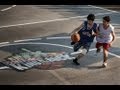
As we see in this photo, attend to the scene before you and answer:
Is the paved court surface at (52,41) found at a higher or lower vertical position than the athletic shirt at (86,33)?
lower

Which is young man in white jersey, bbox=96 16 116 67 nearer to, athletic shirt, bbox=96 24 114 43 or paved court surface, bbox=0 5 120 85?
athletic shirt, bbox=96 24 114 43

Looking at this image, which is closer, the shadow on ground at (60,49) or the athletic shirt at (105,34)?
the athletic shirt at (105,34)

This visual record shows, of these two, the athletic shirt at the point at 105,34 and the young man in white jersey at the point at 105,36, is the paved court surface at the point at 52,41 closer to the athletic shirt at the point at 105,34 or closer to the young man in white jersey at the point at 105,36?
the young man in white jersey at the point at 105,36

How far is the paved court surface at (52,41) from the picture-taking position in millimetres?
7379

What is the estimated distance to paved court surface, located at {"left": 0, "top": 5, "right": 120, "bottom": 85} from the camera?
7379 mm

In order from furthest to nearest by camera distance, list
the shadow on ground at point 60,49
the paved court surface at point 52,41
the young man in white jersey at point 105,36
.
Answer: the shadow on ground at point 60,49, the young man in white jersey at point 105,36, the paved court surface at point 52,41

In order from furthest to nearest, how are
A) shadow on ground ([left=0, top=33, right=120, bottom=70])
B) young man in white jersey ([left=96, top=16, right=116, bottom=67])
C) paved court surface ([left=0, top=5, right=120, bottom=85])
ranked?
shadow on ground ([left=0, top=33, right=120, bottom=70]) < young man in white jersey ([left=96, top=16, right=116, bottom=67]) < paved court surface ([left=0, top=5, right=120, bottom=85])

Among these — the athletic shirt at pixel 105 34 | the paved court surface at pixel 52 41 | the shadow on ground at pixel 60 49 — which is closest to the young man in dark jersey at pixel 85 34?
the athletic shirt at pixel 105 34

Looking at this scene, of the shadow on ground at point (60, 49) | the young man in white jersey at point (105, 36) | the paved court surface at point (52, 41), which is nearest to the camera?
the paved court surface at point (52, 41)

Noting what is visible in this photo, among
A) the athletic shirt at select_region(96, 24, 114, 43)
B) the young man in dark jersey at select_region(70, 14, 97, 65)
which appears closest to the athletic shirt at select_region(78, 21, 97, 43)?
the young man in dark jersey at select_region(70, 14, 97, 65)

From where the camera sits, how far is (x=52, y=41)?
436 inches

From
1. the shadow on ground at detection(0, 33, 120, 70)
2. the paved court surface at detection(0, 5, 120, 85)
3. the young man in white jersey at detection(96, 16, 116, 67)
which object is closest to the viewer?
the paved court surface at detection(0, 5, 120, 85)
